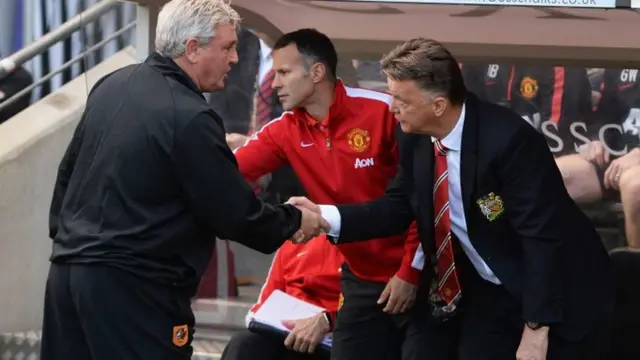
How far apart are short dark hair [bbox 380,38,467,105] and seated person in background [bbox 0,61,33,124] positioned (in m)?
3.86

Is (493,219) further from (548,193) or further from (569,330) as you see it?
(569,330)

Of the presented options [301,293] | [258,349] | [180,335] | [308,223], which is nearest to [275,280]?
[301,293]

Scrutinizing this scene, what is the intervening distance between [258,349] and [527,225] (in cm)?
147

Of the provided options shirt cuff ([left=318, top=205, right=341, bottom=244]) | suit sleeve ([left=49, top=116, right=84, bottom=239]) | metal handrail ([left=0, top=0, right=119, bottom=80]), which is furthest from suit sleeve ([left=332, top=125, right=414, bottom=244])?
metal handrail ([left=0, top=0, right=119, bottom=80])

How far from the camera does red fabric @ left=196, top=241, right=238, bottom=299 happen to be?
6039mm

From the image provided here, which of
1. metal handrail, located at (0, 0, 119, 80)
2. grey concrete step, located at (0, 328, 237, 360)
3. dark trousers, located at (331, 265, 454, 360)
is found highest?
metal handrail, located at (0, 0, 119, 80)

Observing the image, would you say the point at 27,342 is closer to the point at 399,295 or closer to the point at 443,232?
the point at 399,295

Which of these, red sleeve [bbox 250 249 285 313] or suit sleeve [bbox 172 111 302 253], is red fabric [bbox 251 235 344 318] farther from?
suit sleeve [bbox 172 111 302 253]

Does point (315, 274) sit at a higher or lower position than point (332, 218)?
lower

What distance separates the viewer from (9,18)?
24.0 feet

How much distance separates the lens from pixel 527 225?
374cm

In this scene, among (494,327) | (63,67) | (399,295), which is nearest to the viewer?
(494,327)

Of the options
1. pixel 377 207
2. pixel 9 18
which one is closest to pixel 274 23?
pixel 377 207

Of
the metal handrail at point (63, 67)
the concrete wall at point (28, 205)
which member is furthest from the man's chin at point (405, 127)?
the concrete wall at point (28, 205)
